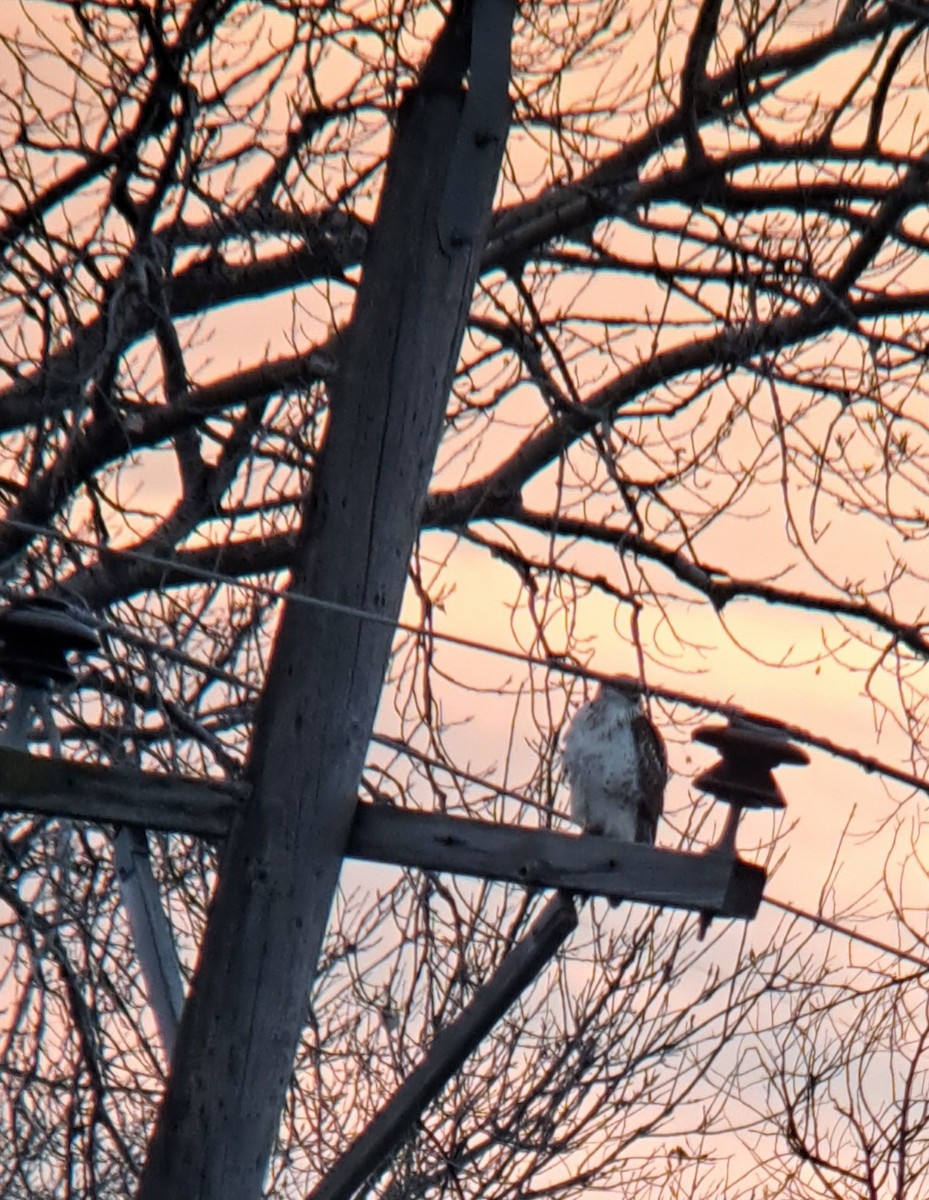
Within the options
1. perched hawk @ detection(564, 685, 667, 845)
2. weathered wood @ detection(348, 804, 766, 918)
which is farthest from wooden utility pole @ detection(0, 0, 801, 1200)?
perched hawk @ detection(564, 685, 667, 845)

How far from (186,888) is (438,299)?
3637 millimetres

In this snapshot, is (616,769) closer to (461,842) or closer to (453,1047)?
(461,842)

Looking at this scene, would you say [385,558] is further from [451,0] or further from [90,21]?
[90,21]

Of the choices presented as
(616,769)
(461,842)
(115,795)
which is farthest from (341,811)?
(616,769)

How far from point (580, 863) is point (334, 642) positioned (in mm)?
705

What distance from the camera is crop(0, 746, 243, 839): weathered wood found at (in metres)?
3.50

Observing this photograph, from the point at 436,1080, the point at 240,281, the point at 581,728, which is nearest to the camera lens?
the point at 436,1080

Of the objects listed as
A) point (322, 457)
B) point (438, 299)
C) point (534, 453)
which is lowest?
point (322, 457)

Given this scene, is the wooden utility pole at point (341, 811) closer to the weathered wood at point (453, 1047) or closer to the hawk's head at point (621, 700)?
the weathered wood at point (453, 1047)

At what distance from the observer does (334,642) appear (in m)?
3.76

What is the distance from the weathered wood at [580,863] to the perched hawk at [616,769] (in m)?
0.48

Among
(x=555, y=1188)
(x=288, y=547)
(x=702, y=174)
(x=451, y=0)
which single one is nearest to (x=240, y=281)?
(x=288, y=547)

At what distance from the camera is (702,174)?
6.24 m

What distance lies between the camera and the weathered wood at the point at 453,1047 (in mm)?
3568
